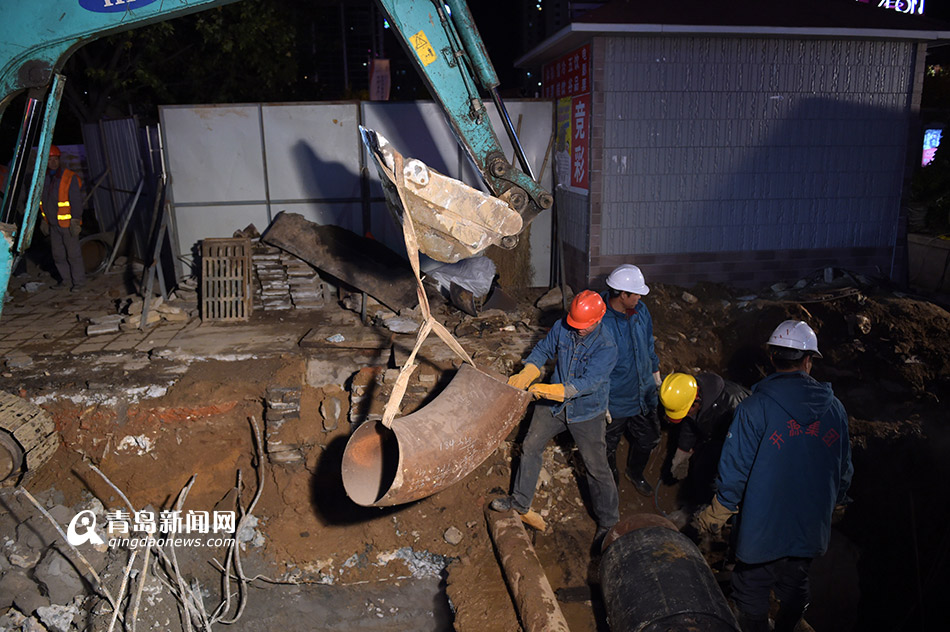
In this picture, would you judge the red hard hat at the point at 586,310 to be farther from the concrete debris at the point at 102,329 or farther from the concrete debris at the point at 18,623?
the concrete debris at the point at 102,329

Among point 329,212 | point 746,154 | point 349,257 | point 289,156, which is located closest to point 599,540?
point 349,257

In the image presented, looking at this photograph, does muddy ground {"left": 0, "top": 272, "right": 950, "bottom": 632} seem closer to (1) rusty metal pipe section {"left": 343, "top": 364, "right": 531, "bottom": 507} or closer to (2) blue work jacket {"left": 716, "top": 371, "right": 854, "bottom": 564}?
(1) rusty metal pipe section {"left": 343, "top": 364, "right": 531, "bottom": 507}

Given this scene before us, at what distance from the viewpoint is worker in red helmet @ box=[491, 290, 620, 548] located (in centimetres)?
480

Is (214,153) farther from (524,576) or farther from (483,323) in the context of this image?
(524,576)

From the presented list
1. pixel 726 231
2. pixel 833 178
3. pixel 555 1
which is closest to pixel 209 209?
pixel 726 231

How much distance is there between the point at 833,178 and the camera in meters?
8.62

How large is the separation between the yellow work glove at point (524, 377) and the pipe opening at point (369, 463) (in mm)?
979

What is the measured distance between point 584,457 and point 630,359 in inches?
35.4

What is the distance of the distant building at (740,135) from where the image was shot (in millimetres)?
7887

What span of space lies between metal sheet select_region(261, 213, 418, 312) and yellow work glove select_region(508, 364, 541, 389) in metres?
3.22

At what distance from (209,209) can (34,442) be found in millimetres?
4165

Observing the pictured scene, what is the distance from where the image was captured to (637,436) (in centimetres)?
590

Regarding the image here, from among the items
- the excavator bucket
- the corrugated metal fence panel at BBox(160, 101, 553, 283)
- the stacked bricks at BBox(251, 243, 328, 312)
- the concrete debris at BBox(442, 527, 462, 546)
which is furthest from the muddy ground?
the corrugated metal fence panel at BBox(160, 101, 553, 283)

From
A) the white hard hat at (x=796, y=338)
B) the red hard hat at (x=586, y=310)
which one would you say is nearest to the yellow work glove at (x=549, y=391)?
the red hard hat at (x=586, y=310)
